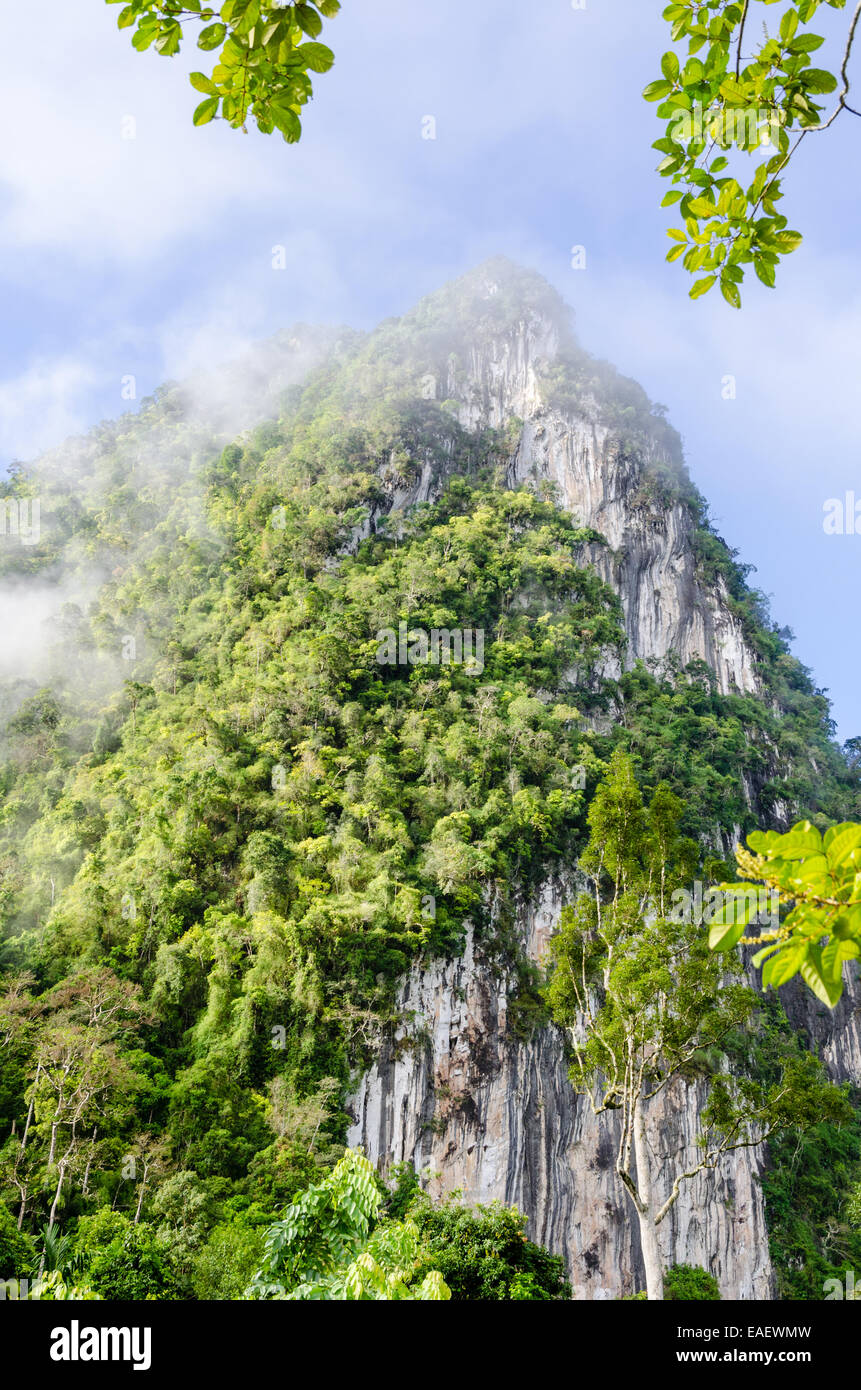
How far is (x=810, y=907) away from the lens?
0.98m

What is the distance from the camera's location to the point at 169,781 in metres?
18.8

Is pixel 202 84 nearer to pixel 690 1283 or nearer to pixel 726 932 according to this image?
pixel 726 932

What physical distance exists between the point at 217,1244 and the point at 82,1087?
2.99 meters

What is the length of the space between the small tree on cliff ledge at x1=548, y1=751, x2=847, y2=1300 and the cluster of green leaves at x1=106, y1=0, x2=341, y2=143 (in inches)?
275

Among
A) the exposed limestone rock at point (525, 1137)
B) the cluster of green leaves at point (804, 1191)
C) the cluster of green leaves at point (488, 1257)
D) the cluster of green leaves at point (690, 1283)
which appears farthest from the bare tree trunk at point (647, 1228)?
the cluster of green leaves at point (804, 1191)

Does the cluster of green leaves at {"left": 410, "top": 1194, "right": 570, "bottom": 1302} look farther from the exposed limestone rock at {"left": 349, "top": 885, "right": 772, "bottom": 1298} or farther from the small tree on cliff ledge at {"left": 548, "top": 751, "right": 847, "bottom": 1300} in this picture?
the exposed limestone rock at {"left": 349, "top": 885, "right": 772, "bottom": 1298}

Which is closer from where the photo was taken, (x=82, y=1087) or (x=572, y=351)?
(x=82, y=1087)

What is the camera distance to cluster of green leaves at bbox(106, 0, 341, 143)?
4.40ft

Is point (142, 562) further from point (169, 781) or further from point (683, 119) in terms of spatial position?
point (683, 119)

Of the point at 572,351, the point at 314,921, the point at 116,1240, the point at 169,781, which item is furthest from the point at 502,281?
the point at 116,1240

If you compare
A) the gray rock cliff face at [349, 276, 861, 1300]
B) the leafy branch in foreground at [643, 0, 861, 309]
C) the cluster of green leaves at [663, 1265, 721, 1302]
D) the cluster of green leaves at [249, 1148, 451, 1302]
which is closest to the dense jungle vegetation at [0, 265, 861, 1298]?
the gray rock cliff face at [349, 276, 861, 1300]

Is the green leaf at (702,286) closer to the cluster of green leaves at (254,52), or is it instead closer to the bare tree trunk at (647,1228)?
the cluster of green leaves at (254,52)

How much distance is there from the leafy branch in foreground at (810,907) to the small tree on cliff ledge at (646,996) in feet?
21.4

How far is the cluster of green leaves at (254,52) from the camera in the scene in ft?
4.40
